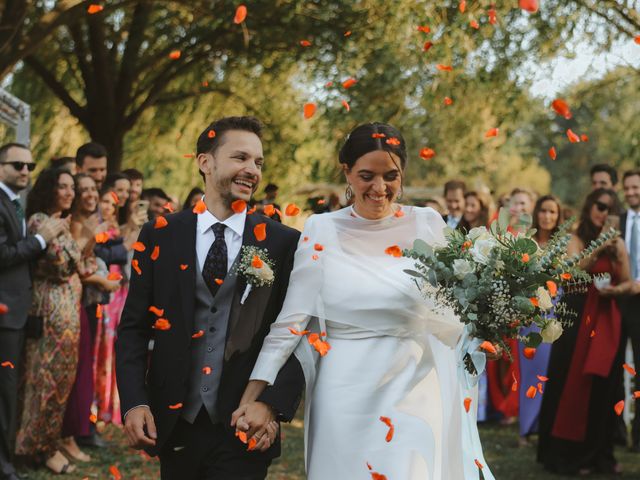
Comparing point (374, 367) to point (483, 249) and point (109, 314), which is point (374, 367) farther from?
point (109, 314)

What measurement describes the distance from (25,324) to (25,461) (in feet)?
4.08

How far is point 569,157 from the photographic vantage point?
223 ft

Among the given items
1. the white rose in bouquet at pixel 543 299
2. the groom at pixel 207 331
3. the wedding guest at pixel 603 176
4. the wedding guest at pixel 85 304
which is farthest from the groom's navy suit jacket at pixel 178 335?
the wedding guest at pixel 603 176

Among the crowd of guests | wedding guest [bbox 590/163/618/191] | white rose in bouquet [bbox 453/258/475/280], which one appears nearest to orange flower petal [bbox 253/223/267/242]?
white rose in bouquet [bbox 453/258/475/280]

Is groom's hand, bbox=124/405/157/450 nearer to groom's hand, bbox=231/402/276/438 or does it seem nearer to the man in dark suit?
groom's hand, bbox=231/402/276/438

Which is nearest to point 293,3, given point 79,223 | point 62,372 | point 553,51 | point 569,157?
point 553,51

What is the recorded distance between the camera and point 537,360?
10438 mm

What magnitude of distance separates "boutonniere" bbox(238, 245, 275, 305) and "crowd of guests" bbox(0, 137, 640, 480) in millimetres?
2413

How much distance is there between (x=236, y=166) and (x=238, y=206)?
7.0 inches

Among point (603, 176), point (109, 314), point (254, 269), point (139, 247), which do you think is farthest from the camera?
point (603, 176)

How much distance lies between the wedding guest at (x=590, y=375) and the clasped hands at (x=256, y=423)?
5.19 metres

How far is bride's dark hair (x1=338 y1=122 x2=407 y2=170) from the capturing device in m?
4.70

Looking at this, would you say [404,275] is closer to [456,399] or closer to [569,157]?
[456,399]

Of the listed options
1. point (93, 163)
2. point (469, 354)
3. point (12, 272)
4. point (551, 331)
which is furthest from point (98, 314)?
point (551, 331)
